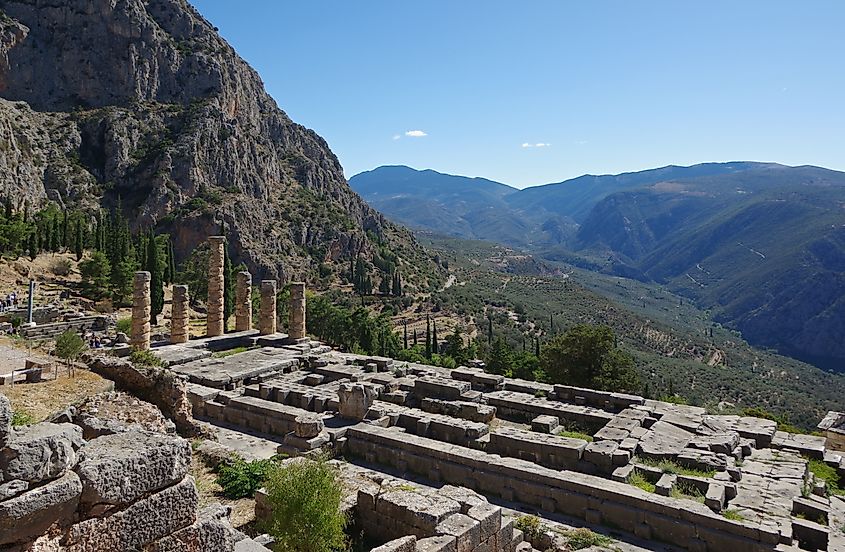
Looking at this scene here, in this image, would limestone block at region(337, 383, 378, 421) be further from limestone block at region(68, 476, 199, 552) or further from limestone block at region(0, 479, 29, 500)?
limestone block at region(0, 479, 29, 500)

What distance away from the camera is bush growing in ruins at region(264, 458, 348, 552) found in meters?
9.20

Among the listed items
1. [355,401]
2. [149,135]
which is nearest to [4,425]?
[355,401]

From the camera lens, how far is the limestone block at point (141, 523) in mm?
5172

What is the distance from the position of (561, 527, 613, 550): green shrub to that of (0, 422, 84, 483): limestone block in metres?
9.42

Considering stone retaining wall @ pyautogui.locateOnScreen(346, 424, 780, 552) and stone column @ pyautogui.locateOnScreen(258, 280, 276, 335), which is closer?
stone retaining wall @ pyautogui.locateOnScreen(346, 424, 780, 552)

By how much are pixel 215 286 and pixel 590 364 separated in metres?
18.4

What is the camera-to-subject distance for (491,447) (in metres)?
15.9

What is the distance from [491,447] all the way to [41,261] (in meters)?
43.3

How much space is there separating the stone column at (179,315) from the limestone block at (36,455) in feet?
77.4

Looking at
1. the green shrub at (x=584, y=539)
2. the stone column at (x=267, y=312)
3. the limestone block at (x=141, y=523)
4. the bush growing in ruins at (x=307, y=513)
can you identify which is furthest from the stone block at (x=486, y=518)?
the stone column at (x=267, y=312)

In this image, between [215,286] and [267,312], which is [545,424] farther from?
[215,286]

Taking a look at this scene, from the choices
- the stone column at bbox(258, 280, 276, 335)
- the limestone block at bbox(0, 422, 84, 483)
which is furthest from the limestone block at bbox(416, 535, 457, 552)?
the stone column at bbox(258, 280, 276, 335)

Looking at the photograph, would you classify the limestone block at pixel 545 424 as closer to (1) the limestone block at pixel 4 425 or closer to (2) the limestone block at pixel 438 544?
(2) the limestone block at pixel 438 544

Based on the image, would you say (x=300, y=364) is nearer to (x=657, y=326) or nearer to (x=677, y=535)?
(x=677, y=535)
